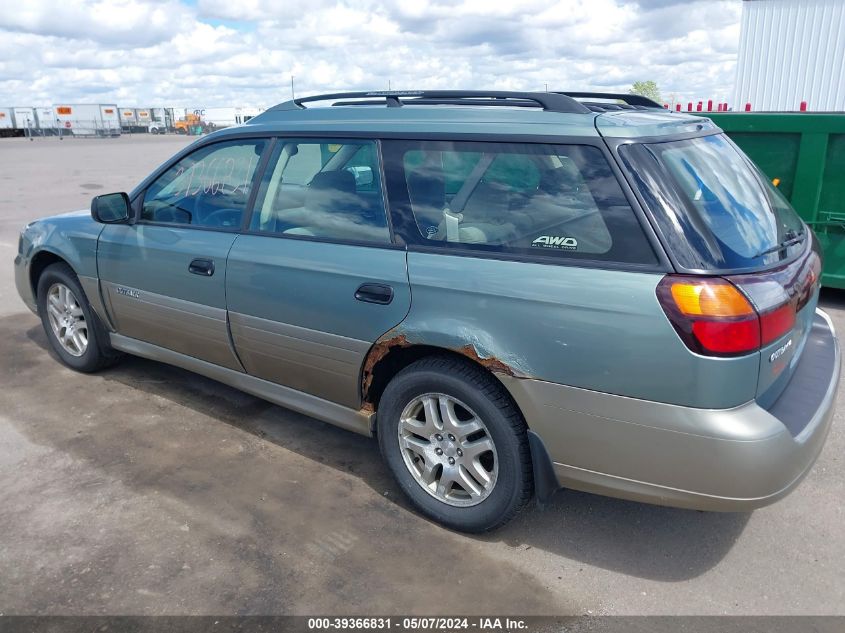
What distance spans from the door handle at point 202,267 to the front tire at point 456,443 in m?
1.28

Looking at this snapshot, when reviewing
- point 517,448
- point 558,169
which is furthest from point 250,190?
point 517,448

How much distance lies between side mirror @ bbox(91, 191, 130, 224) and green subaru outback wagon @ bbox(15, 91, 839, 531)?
0.49 meters

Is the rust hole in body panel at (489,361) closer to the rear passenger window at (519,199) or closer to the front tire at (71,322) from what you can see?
the rear passenger window at (519,199)

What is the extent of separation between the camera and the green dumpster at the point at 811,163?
6.56 meters

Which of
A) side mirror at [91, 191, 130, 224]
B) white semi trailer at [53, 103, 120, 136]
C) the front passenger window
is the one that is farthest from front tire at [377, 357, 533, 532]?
white semi trailer at [53, 103, 120, 136]

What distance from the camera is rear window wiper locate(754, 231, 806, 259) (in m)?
2.73

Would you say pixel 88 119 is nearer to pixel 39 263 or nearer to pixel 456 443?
pixel 39 263

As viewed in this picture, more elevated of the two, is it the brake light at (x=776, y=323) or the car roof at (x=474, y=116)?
the car roof at (x=474, y=116)

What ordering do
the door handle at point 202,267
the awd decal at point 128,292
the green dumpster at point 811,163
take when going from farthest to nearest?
1. the green dumpster at point 811,163
2. the awd decal at point 128,292
3. the door handle at point 202,267

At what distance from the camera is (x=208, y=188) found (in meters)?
4.08

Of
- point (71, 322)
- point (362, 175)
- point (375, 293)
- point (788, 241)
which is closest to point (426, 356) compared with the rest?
point (375, 293)

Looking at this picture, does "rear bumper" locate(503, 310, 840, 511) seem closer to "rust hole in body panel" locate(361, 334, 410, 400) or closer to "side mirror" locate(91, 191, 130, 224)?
"rust hole in body panel" locate(361, 334, 410, 400)

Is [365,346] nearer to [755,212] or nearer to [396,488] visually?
[396,488]

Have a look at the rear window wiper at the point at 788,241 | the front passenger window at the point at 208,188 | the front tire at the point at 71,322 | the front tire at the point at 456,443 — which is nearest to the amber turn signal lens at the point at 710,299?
the rear window wiper at the point at 788,241
